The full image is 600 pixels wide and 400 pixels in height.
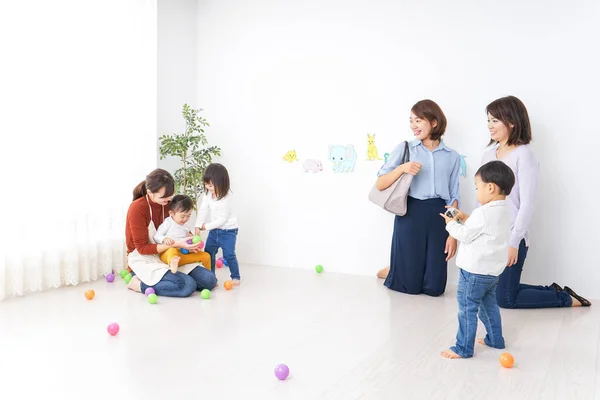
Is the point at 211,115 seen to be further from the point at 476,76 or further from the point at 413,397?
the point at 413,397

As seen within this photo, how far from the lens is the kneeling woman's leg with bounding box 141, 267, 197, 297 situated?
4.06 metres

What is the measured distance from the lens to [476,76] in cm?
450

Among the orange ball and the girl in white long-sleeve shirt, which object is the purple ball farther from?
the girl in white long-sleeve shirt

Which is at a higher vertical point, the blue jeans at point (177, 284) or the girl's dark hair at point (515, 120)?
the girl's dark hair at point (515, 120)

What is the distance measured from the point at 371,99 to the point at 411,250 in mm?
1295

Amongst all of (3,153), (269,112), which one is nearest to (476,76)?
(269,112)

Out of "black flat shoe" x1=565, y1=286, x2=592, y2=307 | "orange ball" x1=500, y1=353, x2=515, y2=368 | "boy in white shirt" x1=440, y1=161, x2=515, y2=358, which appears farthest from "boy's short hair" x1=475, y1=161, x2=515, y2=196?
"black flat shoe" x1=565, y1=286, x2=592, y2=307

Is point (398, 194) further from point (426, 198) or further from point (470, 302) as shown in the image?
point (470, 302)

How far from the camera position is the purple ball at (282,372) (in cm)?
258

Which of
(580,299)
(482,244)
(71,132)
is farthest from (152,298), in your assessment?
(580,299)

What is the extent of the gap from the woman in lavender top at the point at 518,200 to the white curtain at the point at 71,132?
8.86 feet

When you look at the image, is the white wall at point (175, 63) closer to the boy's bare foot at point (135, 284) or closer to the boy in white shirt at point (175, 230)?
the boy in white shirt at point (175, 230)

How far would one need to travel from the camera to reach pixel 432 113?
4238 mm


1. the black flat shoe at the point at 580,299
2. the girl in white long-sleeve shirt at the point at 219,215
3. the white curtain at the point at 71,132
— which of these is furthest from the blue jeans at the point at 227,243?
the black flat shoe at the point at 580,299
